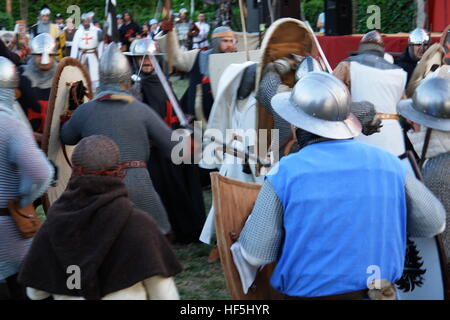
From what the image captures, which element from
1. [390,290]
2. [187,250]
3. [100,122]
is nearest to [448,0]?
[187,250]

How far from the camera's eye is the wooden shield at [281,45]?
4.84 meters

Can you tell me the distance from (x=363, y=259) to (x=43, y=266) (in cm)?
119

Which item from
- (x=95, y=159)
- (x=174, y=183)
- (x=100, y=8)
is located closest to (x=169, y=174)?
(x=174, y=183)

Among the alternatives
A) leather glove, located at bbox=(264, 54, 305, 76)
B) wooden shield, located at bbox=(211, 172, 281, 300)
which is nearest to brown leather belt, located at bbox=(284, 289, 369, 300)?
wooden shield, located at bbox=(211, 172, 281, 300)

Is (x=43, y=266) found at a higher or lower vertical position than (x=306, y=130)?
lower

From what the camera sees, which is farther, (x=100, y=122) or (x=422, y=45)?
(x=422, y=45)

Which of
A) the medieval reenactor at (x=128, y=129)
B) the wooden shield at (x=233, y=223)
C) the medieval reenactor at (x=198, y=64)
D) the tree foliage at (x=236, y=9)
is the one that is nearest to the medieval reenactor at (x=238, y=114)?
the medieval reenactor at (x=128, y=129)

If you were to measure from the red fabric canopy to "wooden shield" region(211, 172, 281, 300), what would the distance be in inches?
353

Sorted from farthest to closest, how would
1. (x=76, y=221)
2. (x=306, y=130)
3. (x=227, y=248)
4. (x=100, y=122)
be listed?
(x=100, y=122) → (x=227, y=248) → (x=306, y=130) → (x=76, y=221)

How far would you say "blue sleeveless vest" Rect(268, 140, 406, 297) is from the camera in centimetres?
276

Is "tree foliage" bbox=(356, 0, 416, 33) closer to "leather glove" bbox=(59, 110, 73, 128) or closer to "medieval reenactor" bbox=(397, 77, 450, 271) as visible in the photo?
"leather glove" bbox=(59, 110, 73, 128)

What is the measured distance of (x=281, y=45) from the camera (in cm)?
497

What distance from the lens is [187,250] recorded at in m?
6.05
